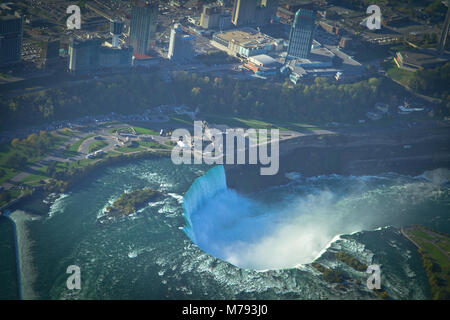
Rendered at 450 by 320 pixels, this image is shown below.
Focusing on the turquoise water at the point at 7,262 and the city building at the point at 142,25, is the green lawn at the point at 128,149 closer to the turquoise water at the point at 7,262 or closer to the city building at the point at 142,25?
the turquoise water at the point at 7,262

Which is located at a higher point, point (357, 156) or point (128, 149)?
point (357, 156)

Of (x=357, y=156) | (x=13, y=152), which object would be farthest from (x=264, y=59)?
(x=13, y=152)

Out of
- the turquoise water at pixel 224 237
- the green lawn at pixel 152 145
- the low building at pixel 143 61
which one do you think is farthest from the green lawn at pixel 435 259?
the low building at pixel 143 61

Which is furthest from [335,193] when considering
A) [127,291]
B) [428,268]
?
[127,291]

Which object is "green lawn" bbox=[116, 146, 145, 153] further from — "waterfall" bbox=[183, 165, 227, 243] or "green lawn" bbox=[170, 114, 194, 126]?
"waterfall" bbox=[183, 165, 227, 243]

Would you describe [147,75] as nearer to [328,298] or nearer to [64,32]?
[64,32]

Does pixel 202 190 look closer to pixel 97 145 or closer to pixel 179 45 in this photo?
pixel 97 145

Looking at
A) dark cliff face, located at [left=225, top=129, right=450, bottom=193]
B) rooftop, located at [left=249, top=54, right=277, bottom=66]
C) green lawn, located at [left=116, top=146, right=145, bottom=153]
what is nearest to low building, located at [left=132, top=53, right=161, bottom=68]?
rooftop, located at [left=249, top=54, right=277, bottom=66]
